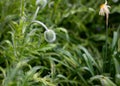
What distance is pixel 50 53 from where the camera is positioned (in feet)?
8.44

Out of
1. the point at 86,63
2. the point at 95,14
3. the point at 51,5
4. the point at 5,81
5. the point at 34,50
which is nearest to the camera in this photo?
the point at 5,81

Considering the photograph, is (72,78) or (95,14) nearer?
(72,78)

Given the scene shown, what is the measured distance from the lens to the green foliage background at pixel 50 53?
2.24 metres

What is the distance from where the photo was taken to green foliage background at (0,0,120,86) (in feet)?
7.34

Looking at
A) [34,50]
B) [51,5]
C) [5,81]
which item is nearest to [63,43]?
[51,5]

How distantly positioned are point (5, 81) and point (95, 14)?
154 cm

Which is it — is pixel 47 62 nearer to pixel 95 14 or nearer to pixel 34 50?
pixel 34 50

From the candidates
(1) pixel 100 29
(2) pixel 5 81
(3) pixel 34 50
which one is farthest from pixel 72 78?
(1) pixel 100 29

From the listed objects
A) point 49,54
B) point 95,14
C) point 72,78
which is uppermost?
point 95,14

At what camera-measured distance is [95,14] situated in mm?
3455

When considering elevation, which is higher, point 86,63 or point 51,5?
point 51,5

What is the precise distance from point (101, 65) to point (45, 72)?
424 mm

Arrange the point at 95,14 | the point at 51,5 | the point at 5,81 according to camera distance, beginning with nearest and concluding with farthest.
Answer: the point at 5,81 < the point at 51,5 < the point at 95,14

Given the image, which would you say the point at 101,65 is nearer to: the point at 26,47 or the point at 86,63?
the point at 86,63
